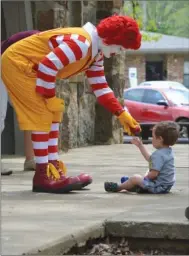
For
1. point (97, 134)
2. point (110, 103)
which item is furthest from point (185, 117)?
point (110, 103)

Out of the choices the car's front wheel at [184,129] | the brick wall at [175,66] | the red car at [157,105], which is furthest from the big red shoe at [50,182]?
the brick wall at [175,66]

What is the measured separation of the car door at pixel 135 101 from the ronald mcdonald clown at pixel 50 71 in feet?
57.4

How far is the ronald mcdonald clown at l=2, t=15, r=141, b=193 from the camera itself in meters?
7.12

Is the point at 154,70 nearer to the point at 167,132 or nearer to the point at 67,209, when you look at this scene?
the point at 167,132

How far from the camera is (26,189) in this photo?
7.44m

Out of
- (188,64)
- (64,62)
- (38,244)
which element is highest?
(64,62)

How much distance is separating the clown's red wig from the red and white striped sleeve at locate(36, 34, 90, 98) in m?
0.19

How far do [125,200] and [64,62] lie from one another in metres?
1.23

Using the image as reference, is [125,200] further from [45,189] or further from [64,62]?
[64,62]

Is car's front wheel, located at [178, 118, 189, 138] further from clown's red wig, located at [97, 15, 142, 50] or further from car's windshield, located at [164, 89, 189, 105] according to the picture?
clown's red wig, located at [97, 15, 142, 50]

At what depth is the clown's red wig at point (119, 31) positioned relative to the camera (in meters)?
7.27

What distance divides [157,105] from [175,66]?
22.5 m

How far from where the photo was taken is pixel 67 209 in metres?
6.10

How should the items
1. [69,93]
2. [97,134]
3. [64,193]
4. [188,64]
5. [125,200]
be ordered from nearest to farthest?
[125,200]
[64,193]
[69,93]
[97,134]
[188,64]
